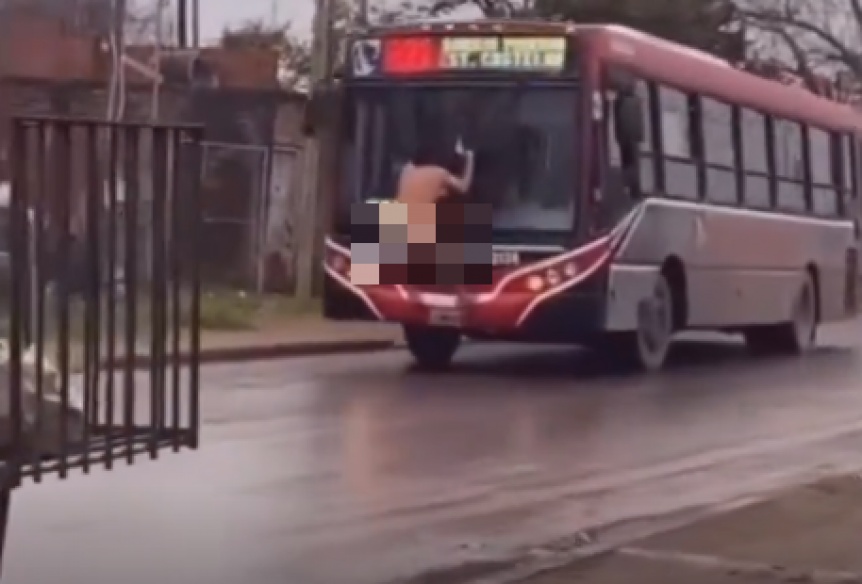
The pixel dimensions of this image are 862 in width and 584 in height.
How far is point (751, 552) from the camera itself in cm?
1055

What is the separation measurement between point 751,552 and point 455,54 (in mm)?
11597

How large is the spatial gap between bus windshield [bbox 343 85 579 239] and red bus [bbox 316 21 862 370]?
0.01m

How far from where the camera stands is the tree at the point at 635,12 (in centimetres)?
4675

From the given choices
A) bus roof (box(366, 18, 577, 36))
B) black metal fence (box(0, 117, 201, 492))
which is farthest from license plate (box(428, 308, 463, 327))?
black metal fence (box(0, 117, 201, 492))

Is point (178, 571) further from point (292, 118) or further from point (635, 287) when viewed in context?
point (292, 118)

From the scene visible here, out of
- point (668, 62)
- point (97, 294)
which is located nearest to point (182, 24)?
point (668, 62)

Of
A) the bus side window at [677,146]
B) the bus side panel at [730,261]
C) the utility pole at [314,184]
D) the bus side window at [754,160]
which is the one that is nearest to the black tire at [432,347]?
the bus side panel at [730,261]

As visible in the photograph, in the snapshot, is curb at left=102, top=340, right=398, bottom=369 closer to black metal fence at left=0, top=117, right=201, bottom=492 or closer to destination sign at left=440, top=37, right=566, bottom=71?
destination sign at left=440, top=37, right=566, bottom=71

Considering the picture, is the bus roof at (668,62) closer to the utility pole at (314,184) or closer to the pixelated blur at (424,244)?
the pixelated blur at (424,244)

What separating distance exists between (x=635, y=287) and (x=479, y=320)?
1.79 metres

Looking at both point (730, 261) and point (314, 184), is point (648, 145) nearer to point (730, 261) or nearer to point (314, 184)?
point (730, 261)

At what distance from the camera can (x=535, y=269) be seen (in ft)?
69.1

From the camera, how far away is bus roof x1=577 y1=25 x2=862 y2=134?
21719mm

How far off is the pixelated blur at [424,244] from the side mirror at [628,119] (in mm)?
1454
